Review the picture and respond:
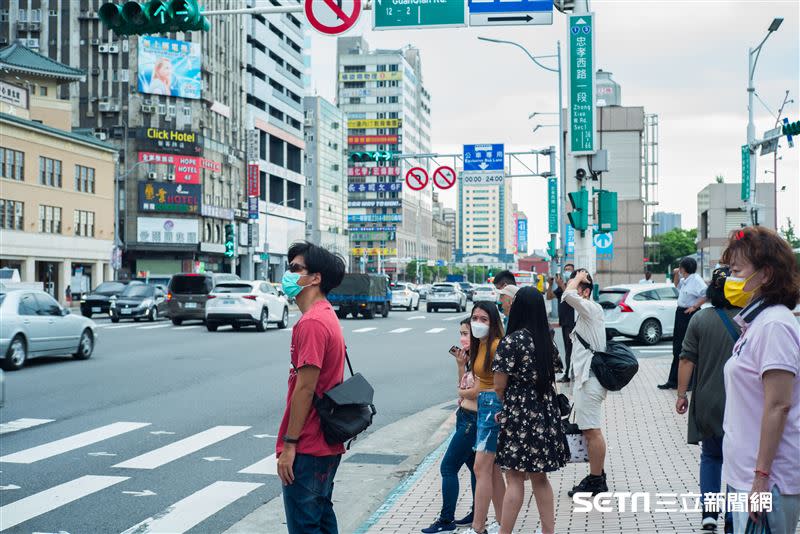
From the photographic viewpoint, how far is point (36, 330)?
17.5 metres

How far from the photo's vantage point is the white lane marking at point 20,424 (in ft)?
35.1

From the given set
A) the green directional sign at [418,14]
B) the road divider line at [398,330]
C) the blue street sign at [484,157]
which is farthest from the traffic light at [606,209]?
the blue street sign at [484,157]

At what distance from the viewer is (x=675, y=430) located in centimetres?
1004

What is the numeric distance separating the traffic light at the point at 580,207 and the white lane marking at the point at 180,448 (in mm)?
5717

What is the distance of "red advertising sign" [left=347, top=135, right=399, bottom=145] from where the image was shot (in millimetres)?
154762

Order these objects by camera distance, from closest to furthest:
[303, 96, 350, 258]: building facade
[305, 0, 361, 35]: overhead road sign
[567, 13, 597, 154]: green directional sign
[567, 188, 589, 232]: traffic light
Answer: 1. [305, 0, 361, 35]: overhead road sign
2. [567, 188, 589, 232]: traffic light
3. [567, 13, 597, 154]: green directional sign
4. [303, 96, 350, 258]: building facade

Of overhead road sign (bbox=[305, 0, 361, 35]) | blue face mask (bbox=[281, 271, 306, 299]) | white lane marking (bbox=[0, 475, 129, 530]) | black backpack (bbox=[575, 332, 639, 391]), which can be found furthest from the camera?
overhead road sign (bbox=[305, 0, 361, 35])

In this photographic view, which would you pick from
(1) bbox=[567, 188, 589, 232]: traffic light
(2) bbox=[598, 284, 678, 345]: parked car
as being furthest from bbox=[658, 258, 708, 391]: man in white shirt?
(2) bbox=[598, 284, 678, 345]: parked car

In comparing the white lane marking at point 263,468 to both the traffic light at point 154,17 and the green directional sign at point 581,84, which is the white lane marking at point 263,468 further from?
the green directional sign at point 581,84

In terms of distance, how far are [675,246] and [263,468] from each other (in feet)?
381

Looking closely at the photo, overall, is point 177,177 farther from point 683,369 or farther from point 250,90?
point 683,369

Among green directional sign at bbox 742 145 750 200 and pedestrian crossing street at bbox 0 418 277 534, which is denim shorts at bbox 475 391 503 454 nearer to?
pedestrian crossing street at bbox 0 418 277 534

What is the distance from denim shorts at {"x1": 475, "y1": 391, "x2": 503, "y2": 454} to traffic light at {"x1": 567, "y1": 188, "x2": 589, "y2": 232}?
7542 mm

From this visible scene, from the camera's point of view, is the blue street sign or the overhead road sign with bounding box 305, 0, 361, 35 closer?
the overhead road sign with bounding box 305, 0, 361, 35
